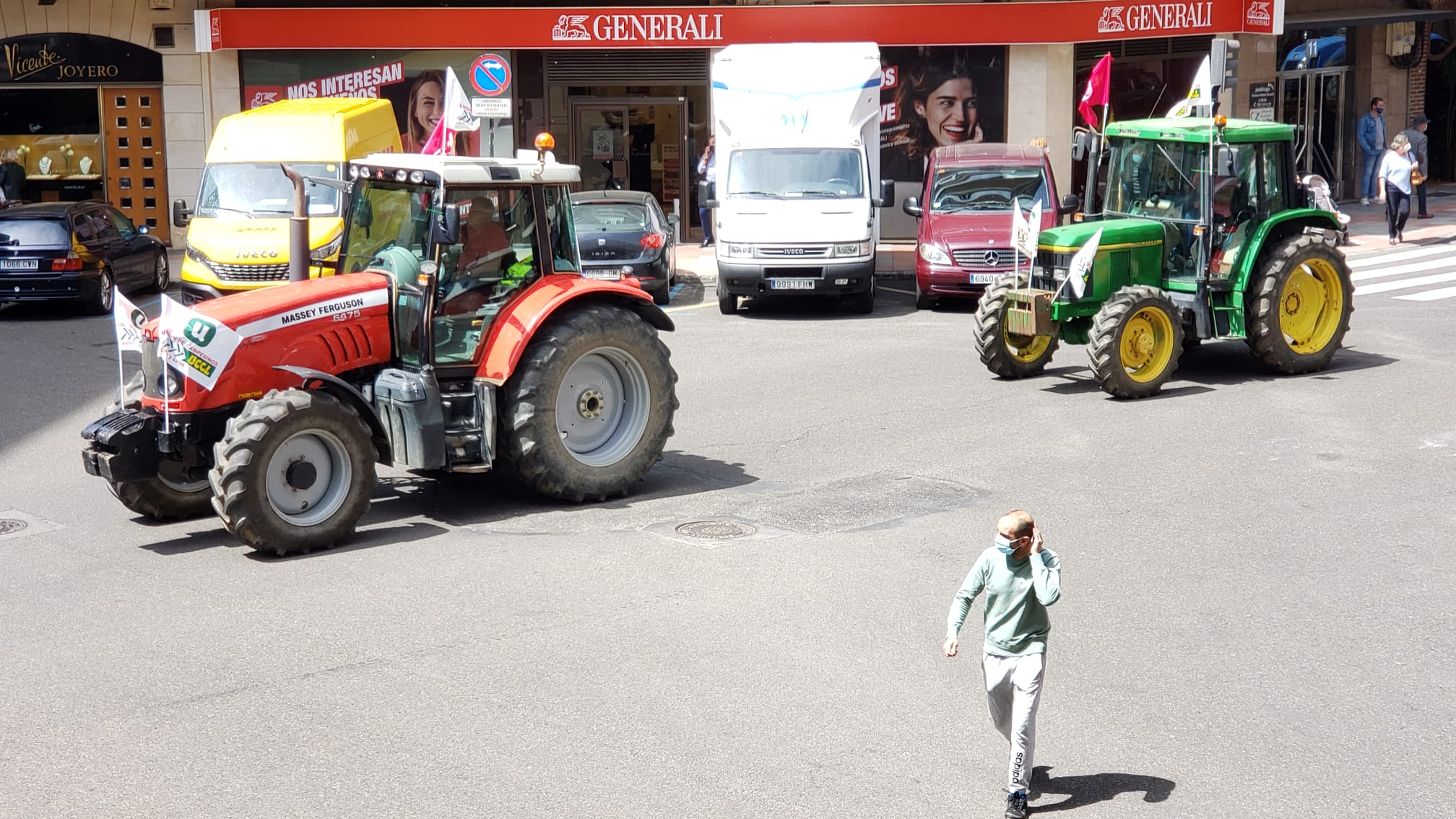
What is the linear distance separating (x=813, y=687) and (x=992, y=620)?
1.43 metres

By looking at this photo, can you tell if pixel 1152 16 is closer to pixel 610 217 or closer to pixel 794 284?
pixel 794 284

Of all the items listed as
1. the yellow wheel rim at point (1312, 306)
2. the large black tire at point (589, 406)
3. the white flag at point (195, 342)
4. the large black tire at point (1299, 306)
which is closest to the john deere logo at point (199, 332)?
the white flag at point (195, 342)

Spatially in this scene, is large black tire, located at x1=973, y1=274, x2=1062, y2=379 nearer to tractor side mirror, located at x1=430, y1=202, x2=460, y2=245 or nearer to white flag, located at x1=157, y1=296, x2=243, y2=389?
tractor side mirror, located at x1=430, y1=202, x2=460, y2=245

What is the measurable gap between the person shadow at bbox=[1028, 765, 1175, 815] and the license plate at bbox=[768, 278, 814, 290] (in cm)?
1423

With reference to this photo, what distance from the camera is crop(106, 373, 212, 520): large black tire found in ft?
34.4

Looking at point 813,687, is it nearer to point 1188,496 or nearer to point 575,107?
point 1188,496

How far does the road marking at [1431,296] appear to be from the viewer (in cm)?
2061

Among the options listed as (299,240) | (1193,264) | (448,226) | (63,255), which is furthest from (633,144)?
(448,226)

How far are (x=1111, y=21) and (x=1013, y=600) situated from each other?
24.1 m

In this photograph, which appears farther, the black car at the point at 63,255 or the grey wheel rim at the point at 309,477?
the black car at the point at 63,255

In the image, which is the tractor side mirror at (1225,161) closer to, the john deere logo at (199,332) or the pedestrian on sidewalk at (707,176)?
the john deere logo at (199,332)

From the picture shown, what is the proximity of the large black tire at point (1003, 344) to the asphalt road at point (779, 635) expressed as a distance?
5.25ft

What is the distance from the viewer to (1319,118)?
108 feet

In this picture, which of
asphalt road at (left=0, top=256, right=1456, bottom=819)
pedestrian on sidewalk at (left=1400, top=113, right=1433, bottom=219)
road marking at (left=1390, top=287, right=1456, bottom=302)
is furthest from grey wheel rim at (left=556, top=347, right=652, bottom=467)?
pedestrian on sidewalk at (left=1400, top=113, right=1433, bottom=219)
